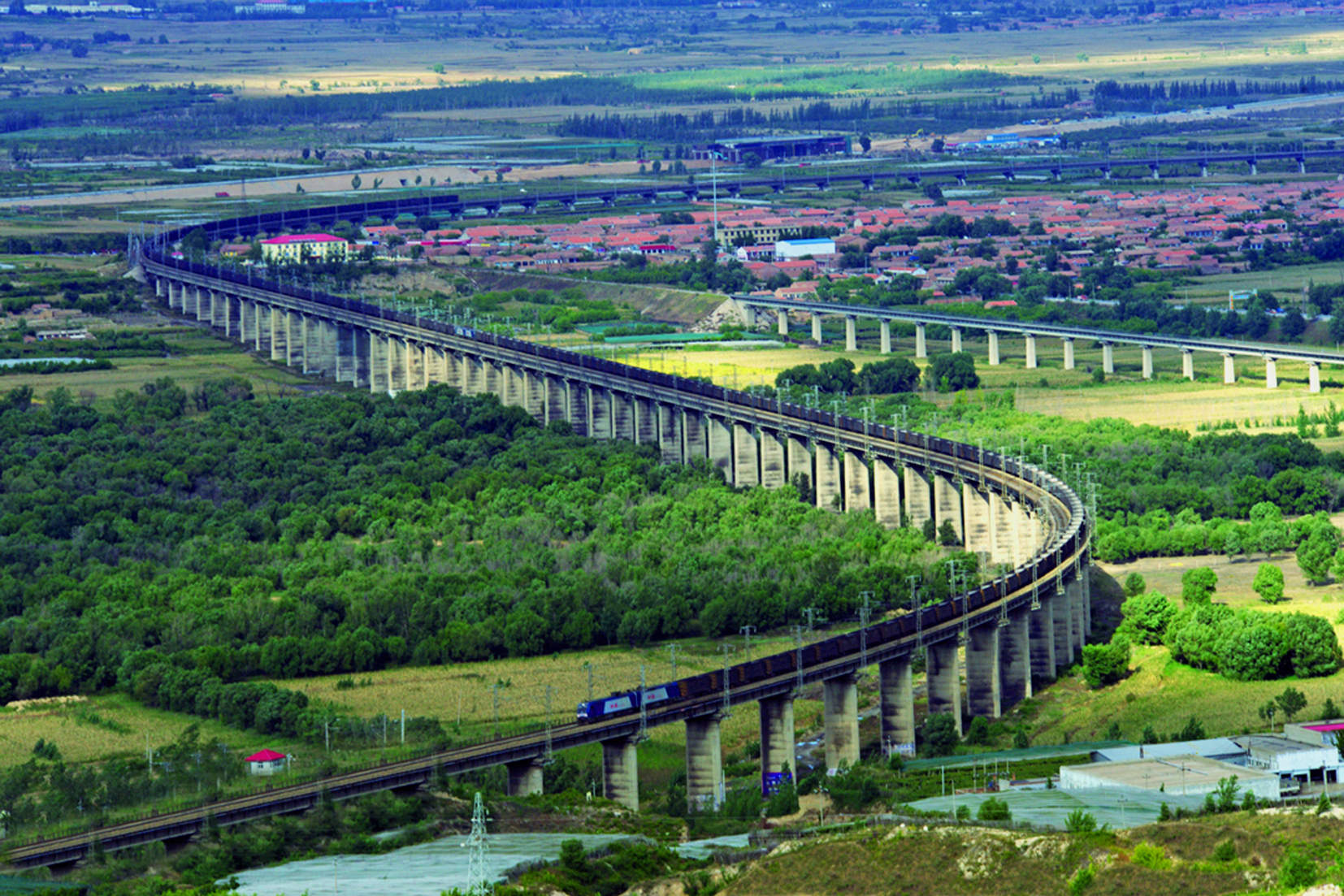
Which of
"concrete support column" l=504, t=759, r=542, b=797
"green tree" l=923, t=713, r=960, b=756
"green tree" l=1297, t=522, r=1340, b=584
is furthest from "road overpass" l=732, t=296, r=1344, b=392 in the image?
"concrete support column" l=504, t=759, r=542, b=797

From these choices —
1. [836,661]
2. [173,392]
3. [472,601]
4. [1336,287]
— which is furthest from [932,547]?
[1336,287]

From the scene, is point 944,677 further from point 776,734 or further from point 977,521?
point 977,521

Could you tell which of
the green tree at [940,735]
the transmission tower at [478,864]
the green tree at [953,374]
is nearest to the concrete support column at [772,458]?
the green tree at [953,374]

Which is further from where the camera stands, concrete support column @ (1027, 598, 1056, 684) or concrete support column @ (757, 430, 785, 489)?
concrete support column @ (757, 430, 785, 489)

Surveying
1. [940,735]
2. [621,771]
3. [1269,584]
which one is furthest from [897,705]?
[1269,584]

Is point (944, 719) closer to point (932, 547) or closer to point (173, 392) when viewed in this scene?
point (932, 547)

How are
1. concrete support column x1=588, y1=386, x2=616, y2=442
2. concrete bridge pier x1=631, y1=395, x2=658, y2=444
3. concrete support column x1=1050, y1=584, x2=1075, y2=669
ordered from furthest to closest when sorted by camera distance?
concrete support column x1=588, y1=386, x2=616, y2=442 < concrete bridge pier x1=631, y1=395, x2=658, y2=444 < concrete support column x1=1050, y1=584, x2=1075, y2=669

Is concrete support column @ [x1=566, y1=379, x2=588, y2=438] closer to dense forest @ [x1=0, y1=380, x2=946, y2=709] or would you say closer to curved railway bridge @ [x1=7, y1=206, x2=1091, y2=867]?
curved railway bridge @ [x1=7, y1=206, x2=1091, y2=867]
